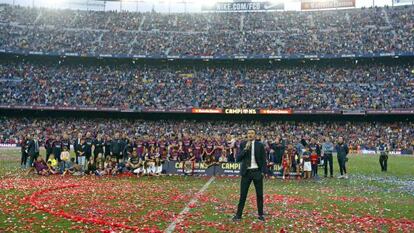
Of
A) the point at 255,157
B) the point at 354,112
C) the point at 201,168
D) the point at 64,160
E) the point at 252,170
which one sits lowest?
the point at 201,168

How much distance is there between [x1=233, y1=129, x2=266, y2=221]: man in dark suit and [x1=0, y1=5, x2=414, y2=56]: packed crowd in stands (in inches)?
2030

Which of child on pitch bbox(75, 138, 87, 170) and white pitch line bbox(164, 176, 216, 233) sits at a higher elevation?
child on pitch bbox(75, 138, 87, 170)

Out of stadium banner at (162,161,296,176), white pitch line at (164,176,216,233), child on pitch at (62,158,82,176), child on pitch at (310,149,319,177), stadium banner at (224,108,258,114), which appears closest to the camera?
white pitch line at (164,176,216,233)

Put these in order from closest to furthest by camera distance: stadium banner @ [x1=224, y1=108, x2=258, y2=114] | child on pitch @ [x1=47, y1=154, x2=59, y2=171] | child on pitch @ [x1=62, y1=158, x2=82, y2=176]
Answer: child on pitch @ [x1=62, y1=158, x2=82, y2=176], child on pitch @ [x1=47, y1=154, x2=59, y2=171], stadium banner @ [x1=224, y1=108, x2=258, y2=114]

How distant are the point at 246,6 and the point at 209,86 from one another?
73.4 feet

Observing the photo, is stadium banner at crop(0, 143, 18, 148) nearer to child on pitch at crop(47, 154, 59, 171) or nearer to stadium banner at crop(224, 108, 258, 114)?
stadium banner at crop(224, 108, 258, 114)

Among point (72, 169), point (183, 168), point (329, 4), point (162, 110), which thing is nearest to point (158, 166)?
point (183, 168)

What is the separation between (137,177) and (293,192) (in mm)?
7909

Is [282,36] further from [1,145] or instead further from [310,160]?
[310,160]

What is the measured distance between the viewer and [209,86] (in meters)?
58.5

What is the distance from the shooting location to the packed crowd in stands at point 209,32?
6009cm

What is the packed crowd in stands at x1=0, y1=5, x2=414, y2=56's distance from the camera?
60094mm

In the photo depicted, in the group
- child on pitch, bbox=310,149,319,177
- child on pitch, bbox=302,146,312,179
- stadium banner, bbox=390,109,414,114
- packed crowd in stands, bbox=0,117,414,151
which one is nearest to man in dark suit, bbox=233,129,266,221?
child on pitch, bbox=302,146,312,179

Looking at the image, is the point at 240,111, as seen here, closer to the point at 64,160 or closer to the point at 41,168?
the point at 64,160
